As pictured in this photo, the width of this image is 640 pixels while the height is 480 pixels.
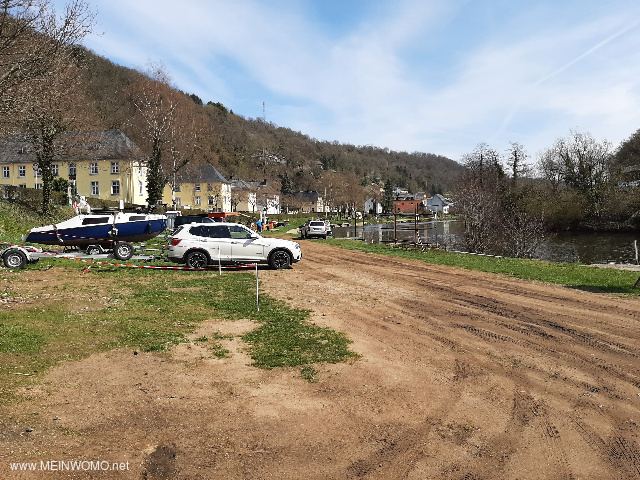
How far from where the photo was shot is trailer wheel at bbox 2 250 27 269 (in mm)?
13875

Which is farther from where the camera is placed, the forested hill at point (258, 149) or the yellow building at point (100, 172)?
the forested hill at point (258, 149)

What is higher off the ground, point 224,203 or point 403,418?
point 224,203

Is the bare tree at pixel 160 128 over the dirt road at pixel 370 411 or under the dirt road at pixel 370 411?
over

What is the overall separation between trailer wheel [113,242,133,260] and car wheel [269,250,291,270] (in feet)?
19.9

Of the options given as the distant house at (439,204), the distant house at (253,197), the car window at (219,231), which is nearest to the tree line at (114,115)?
the car window at (219,231)

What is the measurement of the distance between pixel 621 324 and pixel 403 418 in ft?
21.7

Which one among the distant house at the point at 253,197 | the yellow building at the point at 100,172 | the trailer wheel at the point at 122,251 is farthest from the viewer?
the distant house at the point at 253,197

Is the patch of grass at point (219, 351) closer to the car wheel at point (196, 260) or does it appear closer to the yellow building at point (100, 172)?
the car wheel at point (196, 260)

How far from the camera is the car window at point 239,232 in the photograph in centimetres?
1543

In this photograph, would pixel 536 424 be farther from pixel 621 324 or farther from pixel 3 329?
pixel 3 329

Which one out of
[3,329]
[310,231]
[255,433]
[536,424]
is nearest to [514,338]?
[536,424]

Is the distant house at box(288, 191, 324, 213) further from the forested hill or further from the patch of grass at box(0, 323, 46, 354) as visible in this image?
the patch of grass at box(0, 323, 46, 354)

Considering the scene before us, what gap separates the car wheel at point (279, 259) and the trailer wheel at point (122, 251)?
6.06 meters

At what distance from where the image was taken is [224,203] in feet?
270
